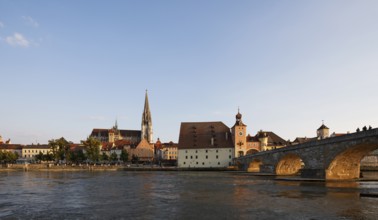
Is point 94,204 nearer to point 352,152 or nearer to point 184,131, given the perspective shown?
point 352,152

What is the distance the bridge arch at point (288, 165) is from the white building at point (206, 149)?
145 ft

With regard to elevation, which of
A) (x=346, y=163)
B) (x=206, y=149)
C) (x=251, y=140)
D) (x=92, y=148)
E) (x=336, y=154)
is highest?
(x=251, y=140)

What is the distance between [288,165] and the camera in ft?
239

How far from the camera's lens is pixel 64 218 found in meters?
21.8

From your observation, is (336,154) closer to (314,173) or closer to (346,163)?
(346,163)

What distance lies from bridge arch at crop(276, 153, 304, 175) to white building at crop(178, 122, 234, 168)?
145 ft

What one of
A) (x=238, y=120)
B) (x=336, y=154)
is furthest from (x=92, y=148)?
(x=336, y=154)

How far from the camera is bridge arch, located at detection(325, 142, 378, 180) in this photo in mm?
44688

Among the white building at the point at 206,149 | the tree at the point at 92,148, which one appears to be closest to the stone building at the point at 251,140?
the white building at the point at 206,149

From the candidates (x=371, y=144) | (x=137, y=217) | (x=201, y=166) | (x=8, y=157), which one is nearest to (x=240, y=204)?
(x=137, y=217)

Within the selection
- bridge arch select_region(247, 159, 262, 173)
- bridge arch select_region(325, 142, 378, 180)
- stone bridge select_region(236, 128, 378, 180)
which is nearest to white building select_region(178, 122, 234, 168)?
bridge arch select_region(247, 159, 262, 173)

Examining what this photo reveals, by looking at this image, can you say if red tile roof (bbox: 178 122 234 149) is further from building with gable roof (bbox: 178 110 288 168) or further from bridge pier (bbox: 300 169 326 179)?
bridge pier (bbox: 300 169 326 179)

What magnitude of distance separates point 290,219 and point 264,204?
21.7 feet

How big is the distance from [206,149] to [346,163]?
72603mm
